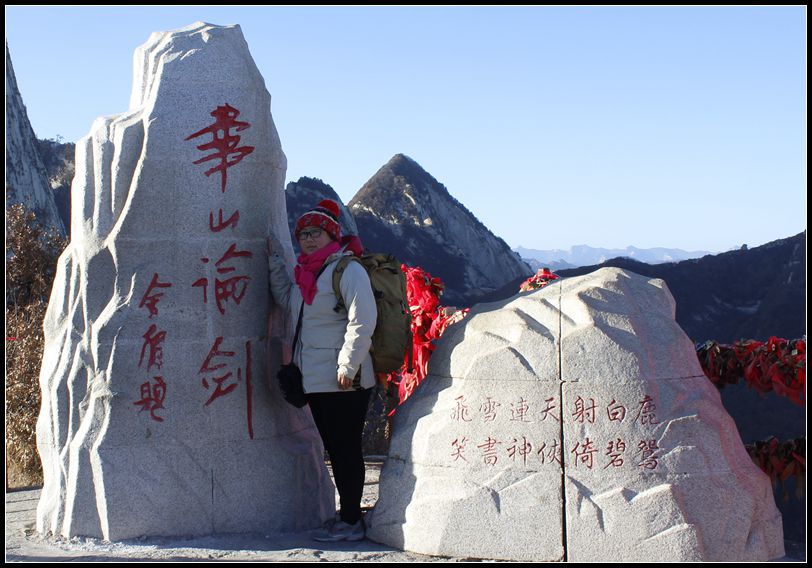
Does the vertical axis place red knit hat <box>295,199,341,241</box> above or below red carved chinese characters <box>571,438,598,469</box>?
above

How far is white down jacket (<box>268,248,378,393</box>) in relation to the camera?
449 cm

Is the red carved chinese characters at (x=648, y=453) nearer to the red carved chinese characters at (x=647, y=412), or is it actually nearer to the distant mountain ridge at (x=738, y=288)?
the red carved chinese characters at (x=647, y=412)

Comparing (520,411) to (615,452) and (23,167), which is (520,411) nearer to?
(615,452)

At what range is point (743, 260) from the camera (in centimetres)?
1471

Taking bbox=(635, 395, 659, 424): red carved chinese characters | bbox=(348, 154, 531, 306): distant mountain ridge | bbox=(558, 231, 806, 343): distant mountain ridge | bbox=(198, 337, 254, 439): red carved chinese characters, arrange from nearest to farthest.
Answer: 1. bbox=(635, 395, 659, 424): red carved chinese characters
2. bbox=(198, 337, 254, 439): red carved chinese characters
3. bbox=(558, 231, 806, 343): distant mountain ridge
4. bbox=(348, 154, 531, 306): distant mountain ridge

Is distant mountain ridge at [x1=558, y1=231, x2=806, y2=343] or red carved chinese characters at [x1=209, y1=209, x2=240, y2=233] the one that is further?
distant mountain ridge at [x1=558, y1=231, x2=806, y2=343]

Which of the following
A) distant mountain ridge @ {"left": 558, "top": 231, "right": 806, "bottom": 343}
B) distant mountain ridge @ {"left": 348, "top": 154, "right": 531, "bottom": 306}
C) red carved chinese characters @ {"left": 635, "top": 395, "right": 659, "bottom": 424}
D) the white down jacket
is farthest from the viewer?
distant mountain ridge @ {"left": 348, "top": 154, "right": 531, "bottom": 306}

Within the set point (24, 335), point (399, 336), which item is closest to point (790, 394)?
point (399, 336)

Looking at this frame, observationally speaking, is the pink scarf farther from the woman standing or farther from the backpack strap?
the backpack strap

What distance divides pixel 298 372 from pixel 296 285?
0.49m

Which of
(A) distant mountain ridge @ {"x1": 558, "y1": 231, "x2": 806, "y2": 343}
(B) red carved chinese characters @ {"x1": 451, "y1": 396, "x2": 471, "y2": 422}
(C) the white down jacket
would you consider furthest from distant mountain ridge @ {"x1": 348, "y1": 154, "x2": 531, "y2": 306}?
(B) red carved chinese characters @ {"x1": 451, "y1": 396, "x2": 471, "y2": 422}

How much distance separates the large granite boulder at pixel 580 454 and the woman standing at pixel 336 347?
253mm

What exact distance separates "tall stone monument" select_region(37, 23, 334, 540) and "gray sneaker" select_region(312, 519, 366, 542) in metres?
0.28

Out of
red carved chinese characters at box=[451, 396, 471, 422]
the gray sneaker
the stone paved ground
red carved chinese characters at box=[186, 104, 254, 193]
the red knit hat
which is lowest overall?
the stone paved ground
